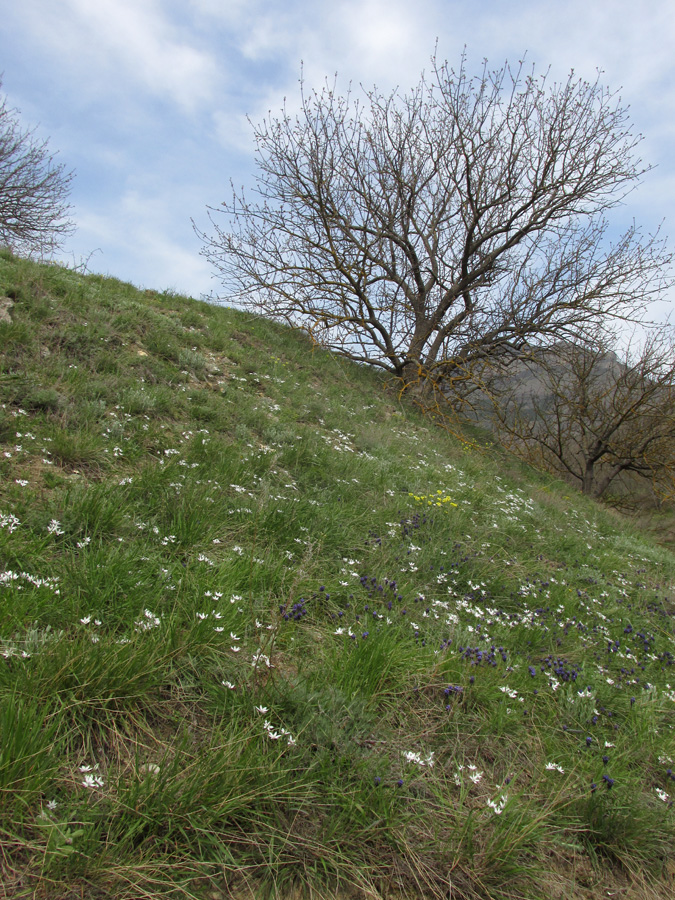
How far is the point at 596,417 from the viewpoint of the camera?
17750mm

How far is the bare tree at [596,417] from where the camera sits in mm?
15719

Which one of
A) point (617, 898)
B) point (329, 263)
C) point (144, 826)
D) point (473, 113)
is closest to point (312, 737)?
point (144, 826)

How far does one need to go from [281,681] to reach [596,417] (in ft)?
60.3

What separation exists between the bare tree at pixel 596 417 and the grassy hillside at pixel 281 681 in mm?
10517

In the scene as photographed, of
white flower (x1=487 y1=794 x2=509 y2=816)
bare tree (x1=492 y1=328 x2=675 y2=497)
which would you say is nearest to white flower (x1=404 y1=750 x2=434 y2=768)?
→ white flower (x1=487 y1=794 x2=509 y2=816)

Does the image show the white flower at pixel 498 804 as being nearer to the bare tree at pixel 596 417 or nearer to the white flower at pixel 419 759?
the white flower at pixel 419 759

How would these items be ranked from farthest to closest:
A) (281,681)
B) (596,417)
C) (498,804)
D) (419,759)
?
(596,417)
(281,681)
(419,759)
(498,804)

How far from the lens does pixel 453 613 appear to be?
3.75 m

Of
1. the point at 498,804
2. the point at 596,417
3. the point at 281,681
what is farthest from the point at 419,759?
the point at 596,417

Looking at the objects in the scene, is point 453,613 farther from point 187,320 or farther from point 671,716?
point 187,320

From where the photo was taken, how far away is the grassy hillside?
1680mm

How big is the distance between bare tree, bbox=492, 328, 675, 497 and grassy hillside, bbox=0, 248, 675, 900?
1052 cm

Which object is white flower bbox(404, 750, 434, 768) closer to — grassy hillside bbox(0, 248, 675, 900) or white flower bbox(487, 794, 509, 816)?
grassy hillside bbox(0, 248, 675, 900)

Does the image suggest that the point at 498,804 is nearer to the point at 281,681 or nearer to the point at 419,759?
the point at 419,759
